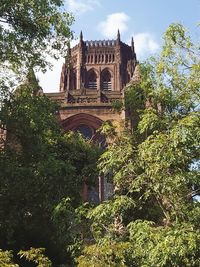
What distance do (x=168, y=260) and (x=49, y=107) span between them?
6519 mm

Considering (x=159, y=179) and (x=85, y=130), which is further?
(x=85, y=130)

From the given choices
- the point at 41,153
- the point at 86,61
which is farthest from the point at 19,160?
the point at 86,61

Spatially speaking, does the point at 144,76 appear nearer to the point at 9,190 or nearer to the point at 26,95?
the point at 26,95

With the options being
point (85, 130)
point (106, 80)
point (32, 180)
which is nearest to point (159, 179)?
point (32, 180)

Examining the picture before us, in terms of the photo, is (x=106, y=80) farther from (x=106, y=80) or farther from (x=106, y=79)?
(x=106, y=79)

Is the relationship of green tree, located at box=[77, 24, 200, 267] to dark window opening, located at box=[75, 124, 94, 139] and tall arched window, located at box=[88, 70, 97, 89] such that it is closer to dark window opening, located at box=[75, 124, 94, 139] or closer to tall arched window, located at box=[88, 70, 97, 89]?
dark window opening, located at box=[75, 124, 94, 139]

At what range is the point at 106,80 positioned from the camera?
52031 mm

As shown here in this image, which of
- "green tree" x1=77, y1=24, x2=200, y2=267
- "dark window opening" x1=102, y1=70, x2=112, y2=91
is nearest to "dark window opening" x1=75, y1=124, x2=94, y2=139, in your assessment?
"green tree" x1=77, y1=24, x2=200, y2=267

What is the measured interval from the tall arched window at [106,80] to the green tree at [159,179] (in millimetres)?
39113

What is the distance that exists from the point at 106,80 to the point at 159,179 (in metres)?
43.1

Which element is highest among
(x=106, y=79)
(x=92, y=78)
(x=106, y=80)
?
(x=92, y=78)

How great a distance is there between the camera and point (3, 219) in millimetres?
12227

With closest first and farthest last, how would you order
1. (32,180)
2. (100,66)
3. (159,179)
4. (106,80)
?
(159,179)
(32,180)
(106,80)
(100,66)

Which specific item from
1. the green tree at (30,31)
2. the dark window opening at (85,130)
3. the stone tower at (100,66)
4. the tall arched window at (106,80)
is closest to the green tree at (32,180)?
the green tree at (30,31)
